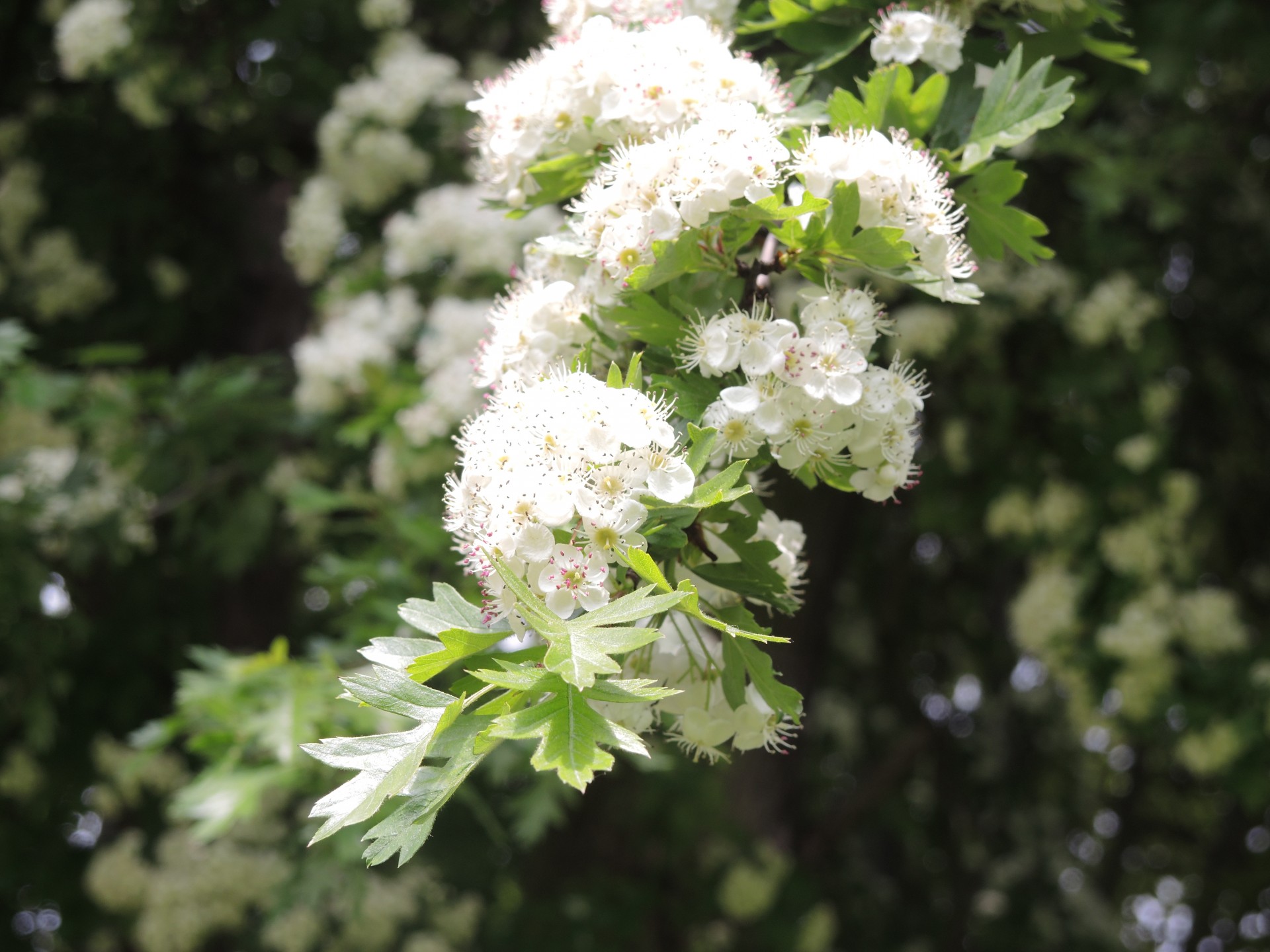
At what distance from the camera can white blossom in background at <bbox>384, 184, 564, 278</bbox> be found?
376cm

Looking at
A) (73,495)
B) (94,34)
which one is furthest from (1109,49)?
(94,34)

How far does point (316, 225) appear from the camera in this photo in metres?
4.28

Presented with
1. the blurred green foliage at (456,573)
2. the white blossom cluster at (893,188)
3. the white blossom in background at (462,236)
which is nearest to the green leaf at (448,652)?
the white blossom cluster at (893,188)

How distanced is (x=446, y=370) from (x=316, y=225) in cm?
124

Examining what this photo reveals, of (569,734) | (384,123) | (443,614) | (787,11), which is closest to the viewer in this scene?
(569,734)

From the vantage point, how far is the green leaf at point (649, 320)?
1.38m

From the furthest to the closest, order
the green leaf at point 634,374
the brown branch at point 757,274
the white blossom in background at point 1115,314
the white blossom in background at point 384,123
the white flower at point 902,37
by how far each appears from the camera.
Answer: the white blossom in background at point 384,123, the white blossom in background at point 1115,314, the white flower at point 902,37, the brown branch at point 757,274, the green leaf at point 634,374

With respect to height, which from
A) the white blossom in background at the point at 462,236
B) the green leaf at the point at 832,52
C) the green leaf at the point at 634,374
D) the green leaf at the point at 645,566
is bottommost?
the white blossom in background at the point at 462,236

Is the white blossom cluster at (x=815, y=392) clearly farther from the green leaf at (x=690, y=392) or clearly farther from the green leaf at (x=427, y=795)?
the green leaf at (x=427, y=795)

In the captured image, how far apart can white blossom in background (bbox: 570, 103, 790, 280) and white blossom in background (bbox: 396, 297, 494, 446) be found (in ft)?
6.24

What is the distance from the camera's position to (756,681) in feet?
4.21

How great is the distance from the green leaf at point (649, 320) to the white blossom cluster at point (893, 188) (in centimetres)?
25

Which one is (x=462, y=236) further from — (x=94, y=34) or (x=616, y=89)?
(x=616, y=89)

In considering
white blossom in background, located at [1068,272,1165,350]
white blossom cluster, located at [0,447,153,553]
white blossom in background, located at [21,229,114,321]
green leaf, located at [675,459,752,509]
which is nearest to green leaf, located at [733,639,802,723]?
green leaf, located at [675,459,752,509]
